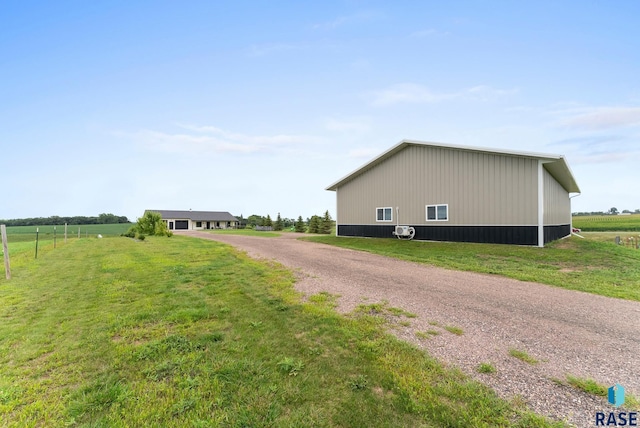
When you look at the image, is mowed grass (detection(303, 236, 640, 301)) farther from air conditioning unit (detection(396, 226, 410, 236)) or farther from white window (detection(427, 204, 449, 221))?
white window (detection(427, 204, 449, 221))

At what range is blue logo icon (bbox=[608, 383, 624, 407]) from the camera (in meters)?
2.58

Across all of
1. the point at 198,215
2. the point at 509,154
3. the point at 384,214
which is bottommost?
the point at 384,214

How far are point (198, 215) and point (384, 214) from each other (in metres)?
52.5

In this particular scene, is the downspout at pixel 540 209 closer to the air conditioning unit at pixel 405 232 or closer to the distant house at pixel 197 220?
the air conditioning unit at pixel 405 232

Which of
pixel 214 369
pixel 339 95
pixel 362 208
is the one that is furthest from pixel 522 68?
pixel 214 369

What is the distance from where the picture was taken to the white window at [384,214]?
63.1ft

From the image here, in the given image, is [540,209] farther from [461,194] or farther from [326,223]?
[326,223]

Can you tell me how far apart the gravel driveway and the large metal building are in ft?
26.4

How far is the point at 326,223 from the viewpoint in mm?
40250

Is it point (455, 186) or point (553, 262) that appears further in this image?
point (455, 186)

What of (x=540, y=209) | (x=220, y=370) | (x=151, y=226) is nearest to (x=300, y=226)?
(x=151, y=226)

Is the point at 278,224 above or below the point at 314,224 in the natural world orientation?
below

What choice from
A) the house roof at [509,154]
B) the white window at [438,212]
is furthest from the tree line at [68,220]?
the white window at [438,212]

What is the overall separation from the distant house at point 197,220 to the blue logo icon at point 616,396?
60.9 metres
